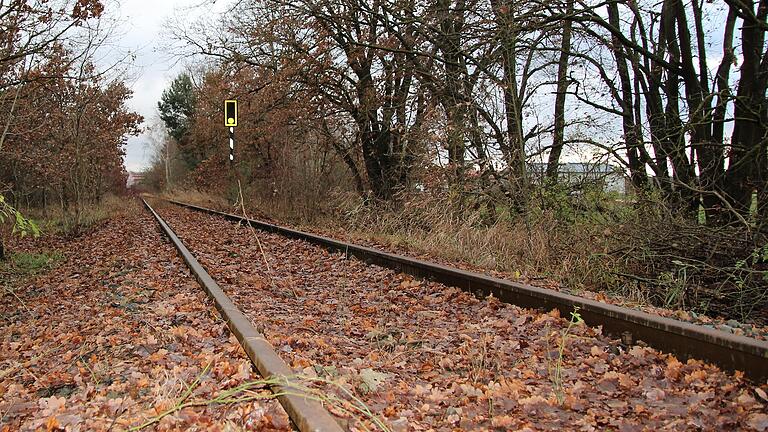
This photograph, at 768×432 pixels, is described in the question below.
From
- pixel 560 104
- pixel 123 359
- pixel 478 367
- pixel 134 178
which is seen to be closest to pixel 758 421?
pixel 478 367

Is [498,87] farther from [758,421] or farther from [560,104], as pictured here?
[758,421]

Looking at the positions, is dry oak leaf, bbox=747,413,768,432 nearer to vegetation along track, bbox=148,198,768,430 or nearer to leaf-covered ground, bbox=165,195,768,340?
vegetation along track, bbox=148,198,768,430

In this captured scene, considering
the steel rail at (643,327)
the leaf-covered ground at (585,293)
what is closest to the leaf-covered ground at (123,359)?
the steel rail at (643,327)

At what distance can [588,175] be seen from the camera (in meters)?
9.47

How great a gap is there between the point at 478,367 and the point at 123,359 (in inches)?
106

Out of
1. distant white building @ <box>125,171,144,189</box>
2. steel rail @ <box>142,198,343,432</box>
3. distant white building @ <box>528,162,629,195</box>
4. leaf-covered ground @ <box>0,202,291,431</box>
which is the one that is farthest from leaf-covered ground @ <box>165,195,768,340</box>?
distant white building @ <box>125,171,144,189</box>

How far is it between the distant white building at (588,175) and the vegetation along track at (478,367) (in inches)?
150

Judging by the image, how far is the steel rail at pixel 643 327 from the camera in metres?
3.55

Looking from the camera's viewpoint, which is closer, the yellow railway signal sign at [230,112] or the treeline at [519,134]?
the treeline at [519,134]

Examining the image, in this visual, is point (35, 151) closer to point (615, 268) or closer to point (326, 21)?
point (326, 21)

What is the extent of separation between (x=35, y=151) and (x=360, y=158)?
1055 centimetres

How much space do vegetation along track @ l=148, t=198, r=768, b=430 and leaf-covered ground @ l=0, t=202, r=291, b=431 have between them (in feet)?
1.55

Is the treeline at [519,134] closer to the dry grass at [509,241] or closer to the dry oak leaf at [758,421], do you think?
the dry grass at [509,241]

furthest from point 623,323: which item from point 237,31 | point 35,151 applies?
point 35,151
